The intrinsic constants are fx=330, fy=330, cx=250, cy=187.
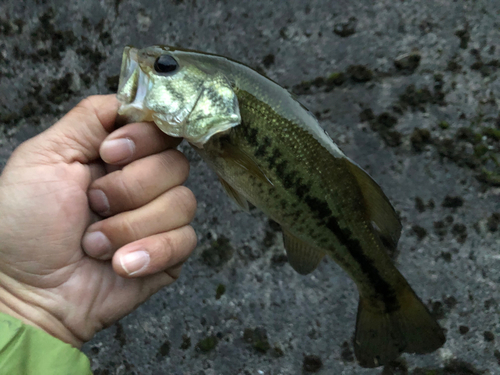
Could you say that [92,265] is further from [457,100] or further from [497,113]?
[497,113]

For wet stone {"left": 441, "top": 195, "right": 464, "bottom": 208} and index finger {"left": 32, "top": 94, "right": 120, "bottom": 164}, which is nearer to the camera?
index finger {"left": 32, "top": 94, "right": 120, "bottom": 164}

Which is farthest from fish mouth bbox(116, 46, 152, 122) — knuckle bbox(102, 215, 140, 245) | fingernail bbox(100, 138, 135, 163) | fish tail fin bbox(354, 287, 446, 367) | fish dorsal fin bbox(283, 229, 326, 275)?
fish tail fin bbox(354, 287, 446, 367)

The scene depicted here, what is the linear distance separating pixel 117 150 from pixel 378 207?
0.86m

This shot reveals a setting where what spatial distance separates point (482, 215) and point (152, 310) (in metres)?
1.65

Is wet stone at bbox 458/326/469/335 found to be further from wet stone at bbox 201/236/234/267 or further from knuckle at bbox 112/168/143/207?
knuckle at bbox 112/168/143/207

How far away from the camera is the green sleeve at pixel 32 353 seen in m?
0.89

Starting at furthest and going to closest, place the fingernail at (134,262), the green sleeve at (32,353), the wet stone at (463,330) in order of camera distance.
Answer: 1. the wet stone at (463,330)
2. the fingernail at (134,262)
3. the green sleeve at (32,353)

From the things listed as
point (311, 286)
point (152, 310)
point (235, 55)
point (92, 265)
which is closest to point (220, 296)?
point (152, 310)

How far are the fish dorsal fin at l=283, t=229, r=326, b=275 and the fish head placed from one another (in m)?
0.46

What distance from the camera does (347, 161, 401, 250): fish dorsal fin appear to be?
3.41 ft

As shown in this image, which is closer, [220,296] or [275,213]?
[275,213]

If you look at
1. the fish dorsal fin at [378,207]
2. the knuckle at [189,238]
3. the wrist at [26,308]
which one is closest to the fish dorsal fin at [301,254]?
the fish dorsal fin at [378,207]

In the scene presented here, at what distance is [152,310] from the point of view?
1.63 metres

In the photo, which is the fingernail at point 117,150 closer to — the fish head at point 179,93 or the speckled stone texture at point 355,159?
the fish head at point 179,93
